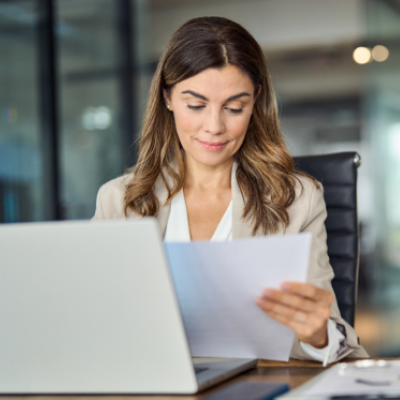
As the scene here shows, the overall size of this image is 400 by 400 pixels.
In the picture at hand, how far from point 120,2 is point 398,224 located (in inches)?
103

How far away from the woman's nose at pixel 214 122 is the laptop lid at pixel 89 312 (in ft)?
2.52

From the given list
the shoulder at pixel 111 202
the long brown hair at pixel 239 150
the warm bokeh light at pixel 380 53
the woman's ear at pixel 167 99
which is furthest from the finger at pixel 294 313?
the warm bokeh light at pixel 380 53

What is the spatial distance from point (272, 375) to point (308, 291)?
0.18m

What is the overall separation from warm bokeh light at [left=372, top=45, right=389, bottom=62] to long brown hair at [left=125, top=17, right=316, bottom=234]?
221cm

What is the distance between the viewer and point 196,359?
960 mm

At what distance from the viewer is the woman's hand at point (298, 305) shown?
2.58 feet

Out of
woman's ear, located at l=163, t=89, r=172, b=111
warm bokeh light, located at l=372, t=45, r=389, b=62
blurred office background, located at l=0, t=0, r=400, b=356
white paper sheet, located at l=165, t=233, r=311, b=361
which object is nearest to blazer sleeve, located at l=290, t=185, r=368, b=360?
white paper sheet, located at l=165, t=233, r=311, b=361

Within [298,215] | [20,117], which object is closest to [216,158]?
[298,215]

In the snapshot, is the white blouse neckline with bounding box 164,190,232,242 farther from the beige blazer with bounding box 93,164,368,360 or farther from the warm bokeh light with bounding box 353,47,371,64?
the warm bokeh light with bounding box 353,47,371,64

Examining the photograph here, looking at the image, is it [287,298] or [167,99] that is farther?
[167,99]

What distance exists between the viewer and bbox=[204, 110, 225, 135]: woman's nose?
55.9 inches

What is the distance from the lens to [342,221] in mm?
1548

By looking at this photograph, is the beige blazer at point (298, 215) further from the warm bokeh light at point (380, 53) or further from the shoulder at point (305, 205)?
the warm bokeh light at point (380, 53)

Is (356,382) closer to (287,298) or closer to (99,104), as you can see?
(287,298)
